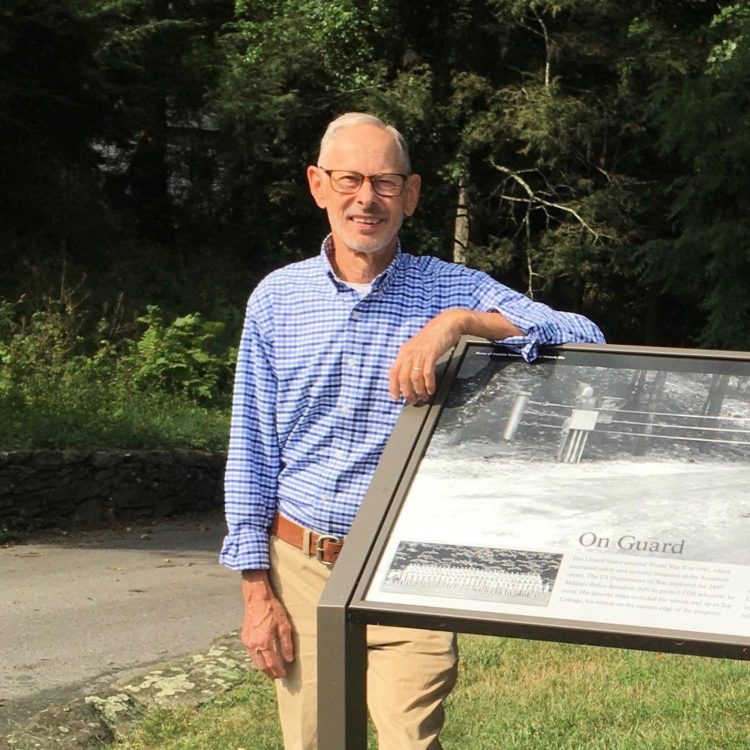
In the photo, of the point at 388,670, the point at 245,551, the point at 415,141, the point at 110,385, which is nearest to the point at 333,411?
the point at 245,551

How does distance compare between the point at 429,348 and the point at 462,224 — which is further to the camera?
the point at 462,224

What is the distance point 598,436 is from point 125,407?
1318 centimetres

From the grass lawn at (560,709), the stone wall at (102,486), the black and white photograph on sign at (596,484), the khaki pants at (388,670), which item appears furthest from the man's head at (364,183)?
the stone wall at (102,486)

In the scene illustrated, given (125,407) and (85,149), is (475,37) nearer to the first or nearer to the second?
(85,149)

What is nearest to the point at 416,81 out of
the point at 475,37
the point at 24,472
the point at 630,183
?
the point at 475,37

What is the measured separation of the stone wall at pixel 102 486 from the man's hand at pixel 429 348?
31.6 feet

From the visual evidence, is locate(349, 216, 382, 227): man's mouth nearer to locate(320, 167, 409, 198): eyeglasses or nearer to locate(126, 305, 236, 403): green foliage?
locate(320, 167, 409, 198): eyeglasses

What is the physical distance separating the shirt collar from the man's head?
6cm

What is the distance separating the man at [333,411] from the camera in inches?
128

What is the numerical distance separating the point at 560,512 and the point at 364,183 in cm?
110

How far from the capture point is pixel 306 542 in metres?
3.33

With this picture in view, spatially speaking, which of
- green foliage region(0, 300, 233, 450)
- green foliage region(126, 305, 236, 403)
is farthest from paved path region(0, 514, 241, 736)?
green foliage region(126, 305, 236, 403)

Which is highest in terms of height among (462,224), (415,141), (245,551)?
(245,551)

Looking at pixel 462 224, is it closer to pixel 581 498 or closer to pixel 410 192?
pixel 410 192
